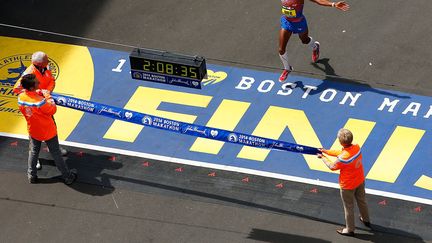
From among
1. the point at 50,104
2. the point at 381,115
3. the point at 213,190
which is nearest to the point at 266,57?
the point at 381,115

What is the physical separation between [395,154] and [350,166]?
279cm

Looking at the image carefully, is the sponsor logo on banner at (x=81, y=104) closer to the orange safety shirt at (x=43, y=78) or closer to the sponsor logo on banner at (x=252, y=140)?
the orange safety shirt at (x=43, y=78)

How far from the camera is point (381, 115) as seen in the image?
15.9 meters

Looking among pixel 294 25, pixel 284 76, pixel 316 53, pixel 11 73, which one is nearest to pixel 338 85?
pixel 316 53

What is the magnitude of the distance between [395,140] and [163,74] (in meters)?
4.50

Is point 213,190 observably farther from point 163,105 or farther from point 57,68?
point 57,68

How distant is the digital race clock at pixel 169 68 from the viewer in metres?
14.0

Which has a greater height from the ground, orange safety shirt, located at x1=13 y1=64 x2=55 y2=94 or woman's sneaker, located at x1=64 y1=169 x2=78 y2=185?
orange safety shirt, located at x1=13 y1=64 x2=55 y2=94

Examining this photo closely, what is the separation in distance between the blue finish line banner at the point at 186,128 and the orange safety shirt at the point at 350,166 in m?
0.68

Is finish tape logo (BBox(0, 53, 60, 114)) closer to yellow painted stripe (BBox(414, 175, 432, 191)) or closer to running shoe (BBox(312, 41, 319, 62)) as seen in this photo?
running shoe (BBox(312, 41, 319, 62))

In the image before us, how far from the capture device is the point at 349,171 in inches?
493

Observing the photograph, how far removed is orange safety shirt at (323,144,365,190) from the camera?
12438 millimetres

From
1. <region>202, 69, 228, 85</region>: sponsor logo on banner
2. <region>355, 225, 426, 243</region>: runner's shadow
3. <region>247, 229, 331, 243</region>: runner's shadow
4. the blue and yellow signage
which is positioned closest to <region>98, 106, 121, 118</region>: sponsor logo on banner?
the blue and yellow signage

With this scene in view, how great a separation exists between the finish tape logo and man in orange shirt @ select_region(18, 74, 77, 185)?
8.25ft
